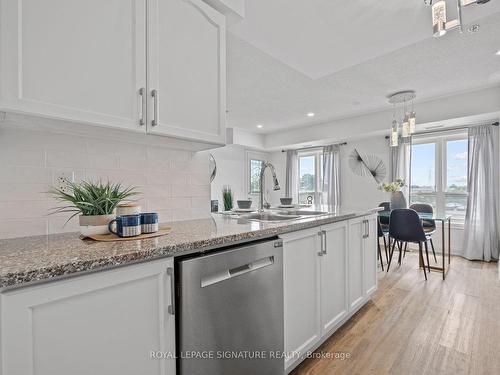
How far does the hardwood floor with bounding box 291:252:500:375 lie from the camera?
1580 millimetres

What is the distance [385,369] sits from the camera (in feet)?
5.10

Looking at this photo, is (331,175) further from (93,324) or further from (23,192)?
(93,324)

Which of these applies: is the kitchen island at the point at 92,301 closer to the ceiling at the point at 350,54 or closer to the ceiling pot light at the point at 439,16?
the ceiling pot light at the point at 439,16

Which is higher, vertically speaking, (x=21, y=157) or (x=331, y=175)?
(x=331, y=175)

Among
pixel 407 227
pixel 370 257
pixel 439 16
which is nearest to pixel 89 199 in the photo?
pixel 439 16

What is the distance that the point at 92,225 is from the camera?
3.43 ft

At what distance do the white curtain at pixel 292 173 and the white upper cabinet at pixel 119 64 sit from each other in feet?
16.6

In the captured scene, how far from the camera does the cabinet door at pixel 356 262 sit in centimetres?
204

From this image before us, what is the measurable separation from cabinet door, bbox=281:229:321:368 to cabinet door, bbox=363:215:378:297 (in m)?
0.87

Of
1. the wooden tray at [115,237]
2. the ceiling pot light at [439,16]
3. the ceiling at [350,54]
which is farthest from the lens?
the ceiling at [350,54]

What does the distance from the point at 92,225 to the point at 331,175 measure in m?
5.27

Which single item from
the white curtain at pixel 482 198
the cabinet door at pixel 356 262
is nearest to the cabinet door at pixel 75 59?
the cabinet door at pixel 356 262

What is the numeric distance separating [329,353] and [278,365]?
0.56m

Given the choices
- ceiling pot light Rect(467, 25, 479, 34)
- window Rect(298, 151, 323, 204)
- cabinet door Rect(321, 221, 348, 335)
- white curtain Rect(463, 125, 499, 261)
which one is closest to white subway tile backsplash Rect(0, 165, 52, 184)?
cabinet door Rect(321, 221, 348, 335)
